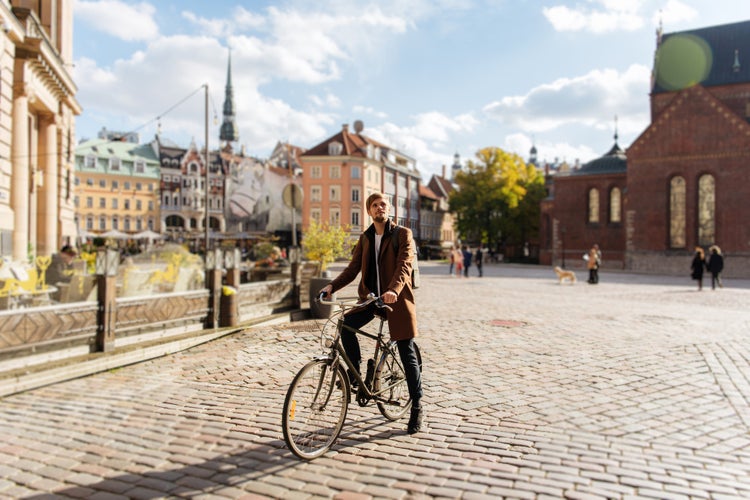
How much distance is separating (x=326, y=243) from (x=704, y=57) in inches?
2048

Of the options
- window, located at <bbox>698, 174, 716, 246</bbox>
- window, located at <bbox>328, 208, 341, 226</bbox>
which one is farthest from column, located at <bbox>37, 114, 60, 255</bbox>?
window, located at <bbox>698, 174, 716, 246</bbox>

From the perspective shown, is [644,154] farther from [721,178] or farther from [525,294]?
[525,294]

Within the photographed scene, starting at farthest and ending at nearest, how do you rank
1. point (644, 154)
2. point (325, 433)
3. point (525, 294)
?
point (644, 154)
point (525, 294)
point (325, 433)

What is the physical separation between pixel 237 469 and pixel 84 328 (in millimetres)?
5073

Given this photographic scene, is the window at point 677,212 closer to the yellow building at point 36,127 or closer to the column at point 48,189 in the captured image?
the yellow building at point 36,127

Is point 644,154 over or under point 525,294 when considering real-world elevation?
over

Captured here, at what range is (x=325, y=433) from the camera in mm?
4742

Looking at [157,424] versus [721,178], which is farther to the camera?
[721,178]

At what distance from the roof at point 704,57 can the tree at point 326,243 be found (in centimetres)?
4899

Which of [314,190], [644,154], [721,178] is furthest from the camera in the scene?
[644,154]

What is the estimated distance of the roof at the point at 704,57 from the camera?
50.0 m

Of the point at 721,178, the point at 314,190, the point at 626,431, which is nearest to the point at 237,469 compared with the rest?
the point at 626,431

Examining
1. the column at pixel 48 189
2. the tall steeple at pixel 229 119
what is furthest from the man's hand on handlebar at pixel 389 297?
the tall steeple at pixel 229 119

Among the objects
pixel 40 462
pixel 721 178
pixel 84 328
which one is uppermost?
pixel 721 178
